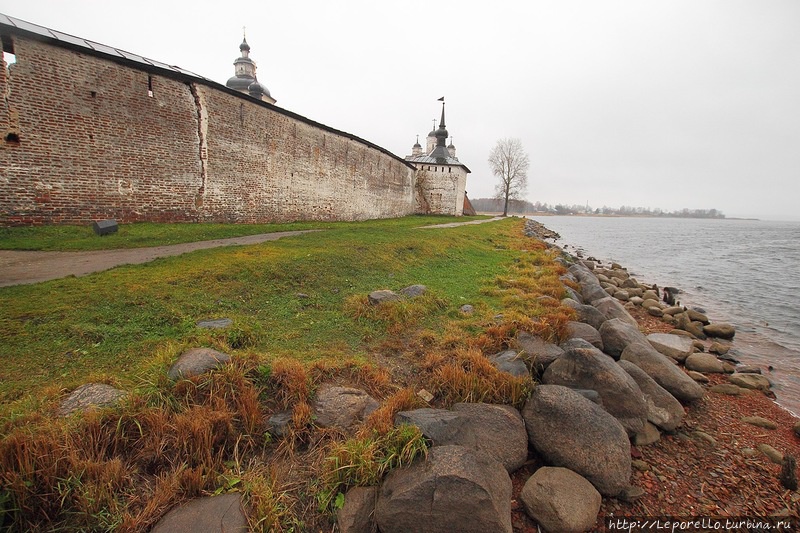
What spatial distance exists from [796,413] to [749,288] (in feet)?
39.8

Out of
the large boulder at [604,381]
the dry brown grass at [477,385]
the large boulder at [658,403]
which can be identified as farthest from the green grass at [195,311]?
the large boulder at [658,403]

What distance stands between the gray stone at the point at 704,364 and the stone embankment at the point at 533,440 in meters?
0.87

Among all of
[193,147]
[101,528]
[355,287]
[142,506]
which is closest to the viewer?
[101,528]

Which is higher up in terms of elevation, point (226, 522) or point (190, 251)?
point (190, 251)

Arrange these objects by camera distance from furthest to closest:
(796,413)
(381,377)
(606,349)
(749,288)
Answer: (749,288) → (606,349) → (796,413) → (381,377)

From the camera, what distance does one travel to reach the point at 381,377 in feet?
12.6

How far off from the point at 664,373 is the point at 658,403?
809 mm

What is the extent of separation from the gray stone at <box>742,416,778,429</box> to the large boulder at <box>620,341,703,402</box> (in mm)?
564

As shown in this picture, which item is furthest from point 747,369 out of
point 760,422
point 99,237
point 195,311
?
point 99,237

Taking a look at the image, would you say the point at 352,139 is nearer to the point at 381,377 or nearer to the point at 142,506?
the point at 381,377

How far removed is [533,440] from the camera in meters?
3.30

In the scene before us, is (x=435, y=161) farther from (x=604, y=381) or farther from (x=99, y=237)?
(x=604, y=381)

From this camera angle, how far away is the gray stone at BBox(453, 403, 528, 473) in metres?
3.09

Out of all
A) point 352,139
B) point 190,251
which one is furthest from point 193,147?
point 352,139
